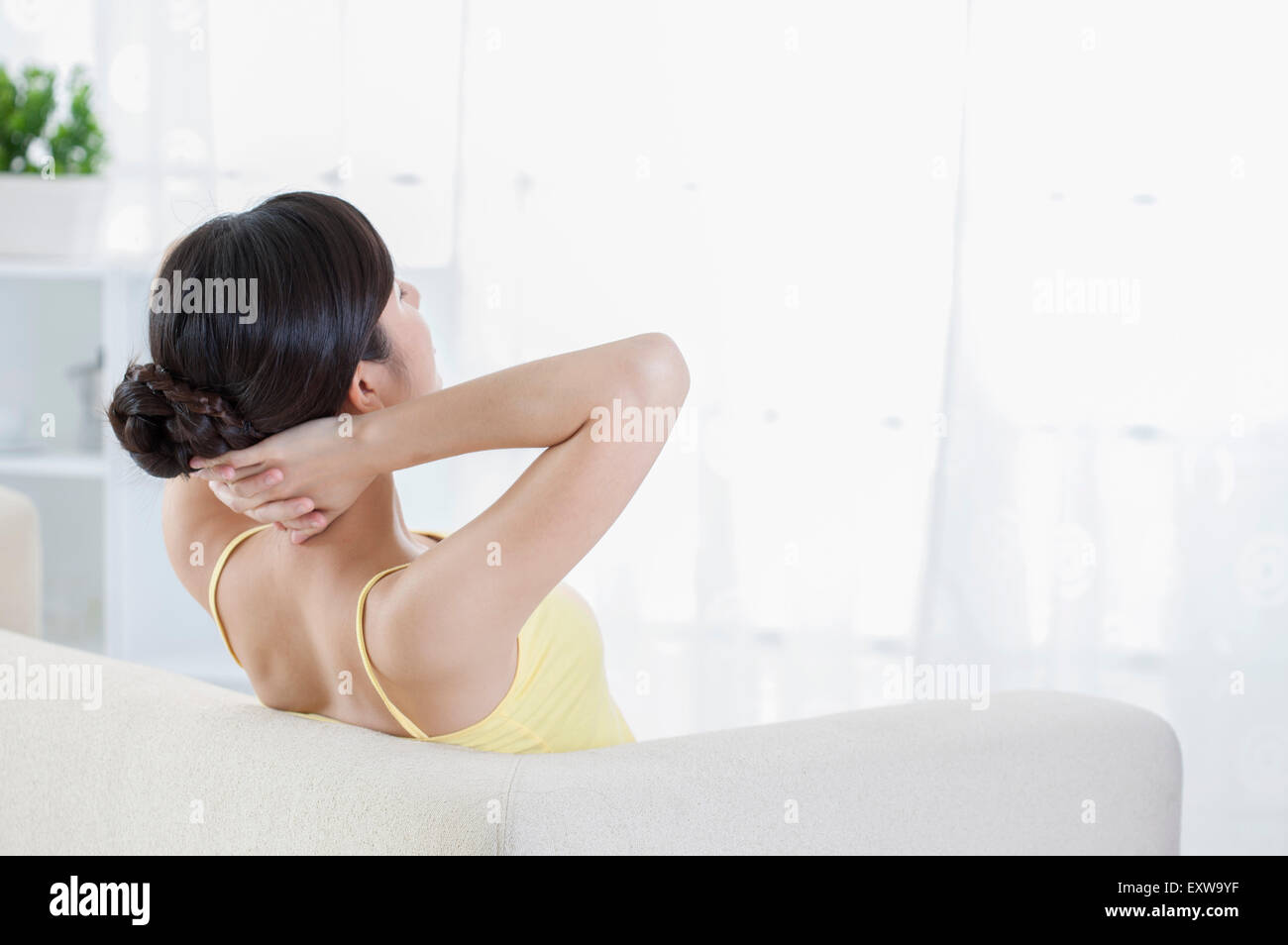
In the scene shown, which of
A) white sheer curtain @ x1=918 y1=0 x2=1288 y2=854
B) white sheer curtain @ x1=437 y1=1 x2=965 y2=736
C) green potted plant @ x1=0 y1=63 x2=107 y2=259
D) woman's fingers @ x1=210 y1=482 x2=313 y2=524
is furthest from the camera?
green potted plant @ x1=0 y1=63 x2=107 y2=259

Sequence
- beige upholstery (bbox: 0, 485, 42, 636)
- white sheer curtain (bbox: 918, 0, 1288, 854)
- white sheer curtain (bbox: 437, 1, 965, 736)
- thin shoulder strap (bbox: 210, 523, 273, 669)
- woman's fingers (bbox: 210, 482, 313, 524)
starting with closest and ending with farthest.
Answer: woman's fingers (bbox: 210, 482, 313, 524), thin shoulder strap (bbox: 210, 523, 273, 669), beige upholstery (bbox: 0, 485, 42, 636), white sheer curtain (bbox: 918, 0, 1288, 854), white sheer curtain (bbox: 437, 1, 965, 736)

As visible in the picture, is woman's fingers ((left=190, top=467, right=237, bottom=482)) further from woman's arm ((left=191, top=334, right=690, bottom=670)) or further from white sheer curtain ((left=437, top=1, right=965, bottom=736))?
white sheer curtain ((left=437, top=1, right=965, bottom=736))

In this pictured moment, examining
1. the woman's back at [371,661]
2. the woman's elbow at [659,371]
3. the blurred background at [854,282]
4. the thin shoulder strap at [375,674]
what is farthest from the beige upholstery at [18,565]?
the woman's elbow at [659,371]

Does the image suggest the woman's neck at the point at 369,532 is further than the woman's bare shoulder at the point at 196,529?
No

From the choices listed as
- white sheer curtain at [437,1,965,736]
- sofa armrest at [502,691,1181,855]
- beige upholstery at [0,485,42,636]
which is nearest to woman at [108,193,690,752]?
sofa armrest at [502,691,1181,855]

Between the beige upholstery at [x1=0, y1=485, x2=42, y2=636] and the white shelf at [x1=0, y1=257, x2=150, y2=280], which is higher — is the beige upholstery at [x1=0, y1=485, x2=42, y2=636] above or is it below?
below

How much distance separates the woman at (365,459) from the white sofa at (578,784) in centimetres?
8

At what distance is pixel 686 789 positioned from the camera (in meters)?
0.79

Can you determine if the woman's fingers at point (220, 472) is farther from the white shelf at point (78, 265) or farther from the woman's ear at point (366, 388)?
the white shelf at point (78, 265)

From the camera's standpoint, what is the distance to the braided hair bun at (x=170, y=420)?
938 millimetres

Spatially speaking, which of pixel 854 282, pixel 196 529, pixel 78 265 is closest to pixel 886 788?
pixel 196 529

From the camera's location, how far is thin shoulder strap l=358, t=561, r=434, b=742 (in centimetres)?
93

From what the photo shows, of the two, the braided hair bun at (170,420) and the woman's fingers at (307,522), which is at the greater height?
the braided hair bun at (170,420)

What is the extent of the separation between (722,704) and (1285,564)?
111cm
